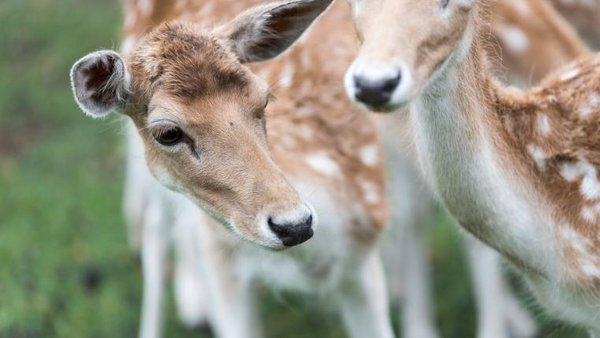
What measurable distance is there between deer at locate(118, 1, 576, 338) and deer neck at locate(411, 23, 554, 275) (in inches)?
61.0

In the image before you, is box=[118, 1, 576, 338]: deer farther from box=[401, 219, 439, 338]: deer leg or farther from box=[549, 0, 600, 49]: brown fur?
box=[549, 0, 600, 49]: brown fur

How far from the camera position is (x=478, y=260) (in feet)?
19.3

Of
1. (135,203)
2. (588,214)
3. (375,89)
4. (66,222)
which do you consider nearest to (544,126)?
(588,214)

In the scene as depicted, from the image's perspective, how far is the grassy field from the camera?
620 cm

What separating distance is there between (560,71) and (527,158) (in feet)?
1.43

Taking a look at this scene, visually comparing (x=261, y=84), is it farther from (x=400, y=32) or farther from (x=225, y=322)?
(x=225, y=322)

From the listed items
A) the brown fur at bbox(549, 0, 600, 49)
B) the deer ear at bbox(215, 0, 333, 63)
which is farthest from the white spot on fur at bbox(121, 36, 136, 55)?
the brown fur at bbox(549, 0, 600, 49)

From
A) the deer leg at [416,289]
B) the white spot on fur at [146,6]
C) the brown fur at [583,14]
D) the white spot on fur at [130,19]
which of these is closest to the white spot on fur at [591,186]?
the deer leg at [416,289]

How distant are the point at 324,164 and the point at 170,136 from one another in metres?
0.94

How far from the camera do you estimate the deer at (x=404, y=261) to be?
5.72 metres

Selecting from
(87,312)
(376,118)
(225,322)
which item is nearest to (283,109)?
(376,118)

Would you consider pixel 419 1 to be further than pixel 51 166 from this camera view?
No

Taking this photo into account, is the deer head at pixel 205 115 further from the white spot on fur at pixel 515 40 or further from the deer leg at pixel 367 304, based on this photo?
the white spot on fur at pixel 515 40

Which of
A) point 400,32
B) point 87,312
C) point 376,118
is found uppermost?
point 400,32
